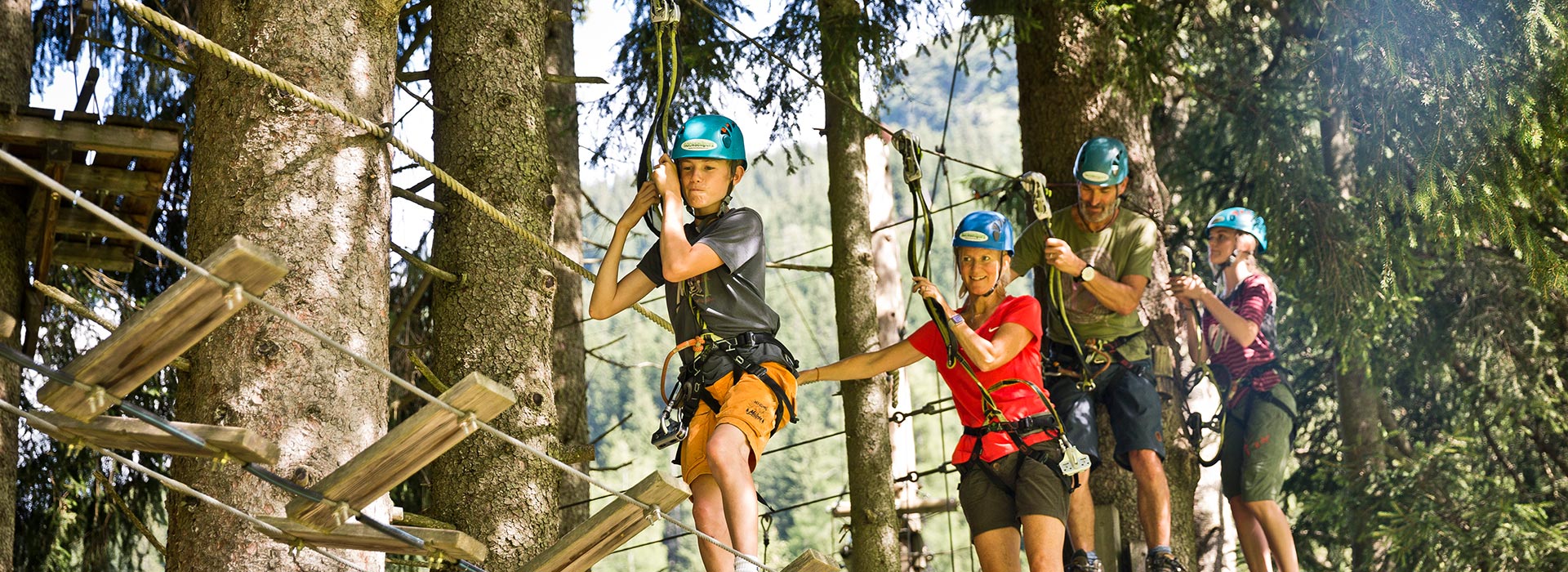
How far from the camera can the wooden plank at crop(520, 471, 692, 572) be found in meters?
3.50

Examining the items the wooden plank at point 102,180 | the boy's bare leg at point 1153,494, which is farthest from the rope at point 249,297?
the wooden plank at point 102,180

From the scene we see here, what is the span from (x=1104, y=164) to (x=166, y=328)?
3984 mm

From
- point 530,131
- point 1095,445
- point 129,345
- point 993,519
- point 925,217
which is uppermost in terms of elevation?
point 530,131

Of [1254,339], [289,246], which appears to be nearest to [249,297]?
[289,246]

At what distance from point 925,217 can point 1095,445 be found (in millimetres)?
1146

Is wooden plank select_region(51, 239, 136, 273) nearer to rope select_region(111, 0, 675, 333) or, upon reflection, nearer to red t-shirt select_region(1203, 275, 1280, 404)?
rope select_region(111, 0, 675, 333)

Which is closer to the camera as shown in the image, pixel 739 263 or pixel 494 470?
pixel 739 263

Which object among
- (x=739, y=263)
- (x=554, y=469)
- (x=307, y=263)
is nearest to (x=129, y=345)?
(x=307, y=263)

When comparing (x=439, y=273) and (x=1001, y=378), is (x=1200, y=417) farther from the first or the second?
(x=439, y=273)

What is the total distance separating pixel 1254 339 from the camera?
20.0ft

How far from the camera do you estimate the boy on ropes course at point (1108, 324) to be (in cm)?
559

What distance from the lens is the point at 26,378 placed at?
24.9ft

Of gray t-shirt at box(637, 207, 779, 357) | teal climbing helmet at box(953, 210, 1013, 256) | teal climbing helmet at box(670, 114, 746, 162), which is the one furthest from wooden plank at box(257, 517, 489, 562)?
teal climbing helmet at box(953, 210, 1013, 256)

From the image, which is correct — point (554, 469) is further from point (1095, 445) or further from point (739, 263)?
point (1095, 445)
